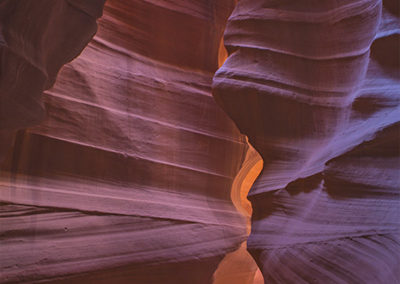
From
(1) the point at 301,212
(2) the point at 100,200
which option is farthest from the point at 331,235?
(2) the point at 100,200

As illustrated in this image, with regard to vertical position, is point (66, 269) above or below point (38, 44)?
below

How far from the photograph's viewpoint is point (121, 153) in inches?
148

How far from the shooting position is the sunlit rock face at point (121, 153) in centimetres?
297

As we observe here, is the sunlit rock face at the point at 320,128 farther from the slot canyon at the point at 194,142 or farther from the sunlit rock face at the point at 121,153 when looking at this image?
the sunlit rock face at the point at 121,153

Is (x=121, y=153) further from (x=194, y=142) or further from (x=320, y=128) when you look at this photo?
(x=320, y=128)

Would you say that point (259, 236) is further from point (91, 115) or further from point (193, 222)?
point (91, 115)

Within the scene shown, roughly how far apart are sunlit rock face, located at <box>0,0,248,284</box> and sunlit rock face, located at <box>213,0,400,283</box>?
2.81 feet

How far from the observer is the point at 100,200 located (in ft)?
11.3

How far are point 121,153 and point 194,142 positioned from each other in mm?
788

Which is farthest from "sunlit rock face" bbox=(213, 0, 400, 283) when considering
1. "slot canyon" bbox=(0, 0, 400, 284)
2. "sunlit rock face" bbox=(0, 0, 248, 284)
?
"sunlit rock face" bbox=(0, 0, 248, 284)

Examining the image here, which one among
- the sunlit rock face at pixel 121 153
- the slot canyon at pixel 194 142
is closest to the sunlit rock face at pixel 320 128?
the slot canyon at pixel 194 142

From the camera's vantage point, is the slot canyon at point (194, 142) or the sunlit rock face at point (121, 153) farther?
the sunlit rock face at point (121, 153)

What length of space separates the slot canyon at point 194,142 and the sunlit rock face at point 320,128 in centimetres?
1

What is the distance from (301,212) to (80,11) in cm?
186
